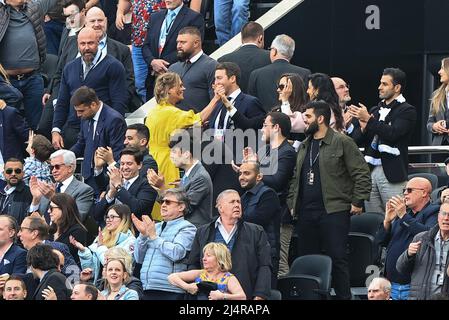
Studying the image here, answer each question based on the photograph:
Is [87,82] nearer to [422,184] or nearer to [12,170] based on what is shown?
[12,170]

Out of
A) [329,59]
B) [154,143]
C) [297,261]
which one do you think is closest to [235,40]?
[329,59]

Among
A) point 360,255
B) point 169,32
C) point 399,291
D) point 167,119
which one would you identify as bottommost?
point 399,291

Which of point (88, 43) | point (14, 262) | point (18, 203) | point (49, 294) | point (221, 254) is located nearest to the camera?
point (221, 254)

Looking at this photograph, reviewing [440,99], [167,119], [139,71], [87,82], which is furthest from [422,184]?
[139,71]

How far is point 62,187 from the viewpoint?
1772cm

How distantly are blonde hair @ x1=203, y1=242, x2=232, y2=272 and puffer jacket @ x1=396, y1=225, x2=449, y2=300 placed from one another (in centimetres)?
153

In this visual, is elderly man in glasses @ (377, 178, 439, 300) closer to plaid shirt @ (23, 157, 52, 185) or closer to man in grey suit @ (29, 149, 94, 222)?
man in grey suit @ (29, 149, 94, 222)

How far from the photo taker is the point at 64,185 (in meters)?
17.7

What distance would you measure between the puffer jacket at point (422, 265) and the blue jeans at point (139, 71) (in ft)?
17.8

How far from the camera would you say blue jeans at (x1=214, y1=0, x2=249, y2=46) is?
20.2m

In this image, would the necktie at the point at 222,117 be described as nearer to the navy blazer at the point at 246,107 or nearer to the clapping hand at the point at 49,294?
the navy blazer at the point at 246,107

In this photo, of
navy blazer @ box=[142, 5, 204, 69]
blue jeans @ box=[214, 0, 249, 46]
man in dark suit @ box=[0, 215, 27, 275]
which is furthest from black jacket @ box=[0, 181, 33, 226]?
blue jeans @ box=[214, 0, 249, 46]

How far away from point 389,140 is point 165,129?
2224 mm

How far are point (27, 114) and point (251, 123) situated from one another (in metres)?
3.67
